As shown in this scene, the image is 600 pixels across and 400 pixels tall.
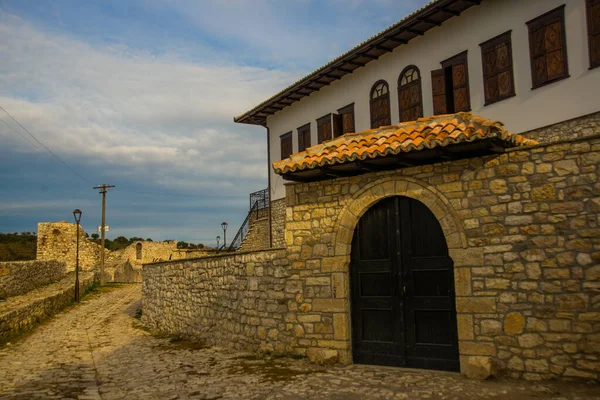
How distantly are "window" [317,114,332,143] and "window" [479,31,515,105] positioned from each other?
6.60 m

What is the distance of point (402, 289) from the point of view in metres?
7.32

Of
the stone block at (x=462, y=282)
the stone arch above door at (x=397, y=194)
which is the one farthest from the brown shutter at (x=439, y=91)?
the stone block at (x=462, y=282)

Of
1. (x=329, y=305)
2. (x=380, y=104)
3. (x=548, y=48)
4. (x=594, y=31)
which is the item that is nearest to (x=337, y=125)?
(x=380, y=104)

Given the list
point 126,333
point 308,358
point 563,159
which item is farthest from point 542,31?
point 126,333

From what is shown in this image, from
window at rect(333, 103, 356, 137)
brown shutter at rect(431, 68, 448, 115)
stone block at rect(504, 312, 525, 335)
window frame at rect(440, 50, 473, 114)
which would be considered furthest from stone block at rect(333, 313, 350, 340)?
window at rect(333, 103, 356, 137)

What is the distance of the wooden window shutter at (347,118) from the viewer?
16.9 m

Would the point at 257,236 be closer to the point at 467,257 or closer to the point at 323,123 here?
the point at 323,123

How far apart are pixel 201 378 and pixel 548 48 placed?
9.70m

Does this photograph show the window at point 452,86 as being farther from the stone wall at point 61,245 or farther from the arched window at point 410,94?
the stone wall at point 61,245

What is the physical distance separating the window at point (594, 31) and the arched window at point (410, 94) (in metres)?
4.69

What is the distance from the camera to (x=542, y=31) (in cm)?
1111

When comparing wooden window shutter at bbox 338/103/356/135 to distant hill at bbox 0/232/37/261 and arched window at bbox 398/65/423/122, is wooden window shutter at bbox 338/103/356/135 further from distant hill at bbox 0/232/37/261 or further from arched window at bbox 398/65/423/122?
distant hill at bbox 0/232/37/261

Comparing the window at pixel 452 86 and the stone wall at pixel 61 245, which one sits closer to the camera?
the window at pixel 452 86

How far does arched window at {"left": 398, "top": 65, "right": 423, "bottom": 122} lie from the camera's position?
1427 centimetres
